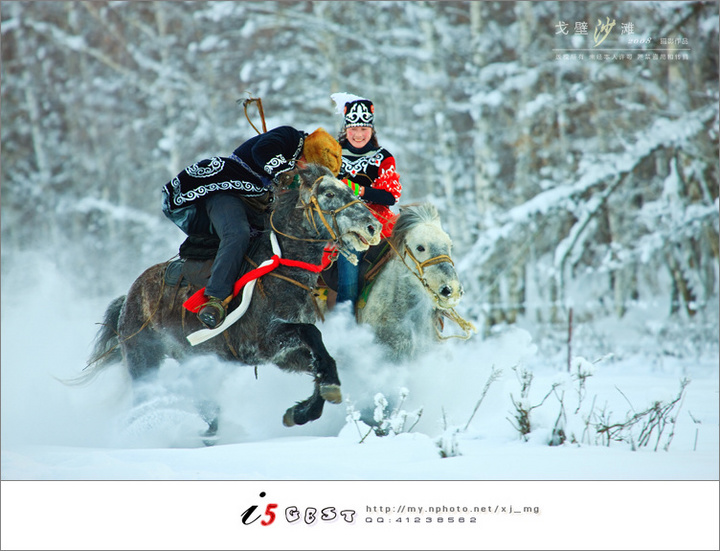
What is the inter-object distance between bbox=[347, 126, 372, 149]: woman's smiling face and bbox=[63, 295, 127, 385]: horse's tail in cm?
232

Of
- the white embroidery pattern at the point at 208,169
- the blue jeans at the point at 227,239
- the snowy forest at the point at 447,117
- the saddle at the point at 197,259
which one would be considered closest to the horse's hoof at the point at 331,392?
the blue jeans at the point at 227,239

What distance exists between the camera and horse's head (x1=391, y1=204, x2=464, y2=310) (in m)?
4.68

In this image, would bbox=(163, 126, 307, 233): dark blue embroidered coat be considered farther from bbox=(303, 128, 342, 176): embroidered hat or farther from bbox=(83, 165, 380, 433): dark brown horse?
bbox=(83, 165, 380, 433): dark brown horse

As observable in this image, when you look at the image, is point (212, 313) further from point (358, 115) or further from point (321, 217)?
point (358, 115)

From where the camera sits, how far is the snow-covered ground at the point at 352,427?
4.36 metres

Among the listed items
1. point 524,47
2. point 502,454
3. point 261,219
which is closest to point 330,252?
point 261,219

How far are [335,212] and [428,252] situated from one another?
0.83 m

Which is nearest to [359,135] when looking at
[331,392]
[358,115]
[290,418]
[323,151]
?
[358,115]

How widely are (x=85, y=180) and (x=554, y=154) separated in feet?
38.6

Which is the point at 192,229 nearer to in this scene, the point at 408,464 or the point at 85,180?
the point at 408,464

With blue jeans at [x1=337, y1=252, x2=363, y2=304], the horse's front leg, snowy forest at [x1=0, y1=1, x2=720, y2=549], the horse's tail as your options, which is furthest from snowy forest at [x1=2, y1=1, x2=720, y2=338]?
the horse's front leg

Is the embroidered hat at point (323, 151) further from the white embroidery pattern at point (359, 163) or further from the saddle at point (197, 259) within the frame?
the saddle at point (197, 259)

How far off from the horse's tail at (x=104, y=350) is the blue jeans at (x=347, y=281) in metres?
1.85

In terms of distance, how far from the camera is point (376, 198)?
5.14 m
